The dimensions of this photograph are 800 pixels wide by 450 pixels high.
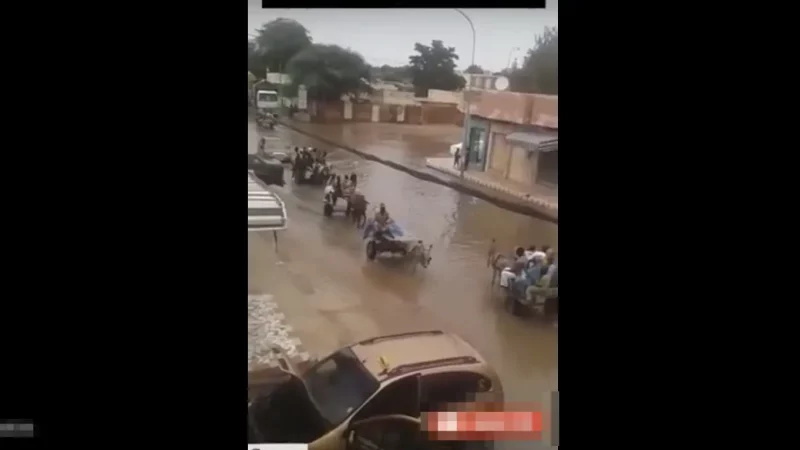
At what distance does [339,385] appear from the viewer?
1213 millimetres

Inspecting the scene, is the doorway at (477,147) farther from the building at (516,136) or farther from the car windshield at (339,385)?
the car windshield at (339,385)

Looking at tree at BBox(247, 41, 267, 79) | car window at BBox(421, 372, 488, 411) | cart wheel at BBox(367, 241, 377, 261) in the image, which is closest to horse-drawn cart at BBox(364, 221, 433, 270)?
cart wheel at BBox(367, 241, 377, 261)

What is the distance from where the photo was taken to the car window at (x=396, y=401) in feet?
3.95

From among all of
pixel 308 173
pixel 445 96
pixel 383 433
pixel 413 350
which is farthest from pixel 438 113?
pixel 383 433

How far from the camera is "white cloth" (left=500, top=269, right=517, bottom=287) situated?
4.03 feet

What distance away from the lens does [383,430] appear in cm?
121

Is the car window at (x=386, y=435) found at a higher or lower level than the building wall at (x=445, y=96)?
lower

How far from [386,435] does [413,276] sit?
27 centimetres

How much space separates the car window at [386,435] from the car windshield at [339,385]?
4cm

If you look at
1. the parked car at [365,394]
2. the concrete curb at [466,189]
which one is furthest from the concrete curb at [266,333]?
the concrete curb at [466,189]

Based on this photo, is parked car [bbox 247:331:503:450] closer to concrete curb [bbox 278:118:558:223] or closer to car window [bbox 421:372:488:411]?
car window [bbox 421:372:488:411]
